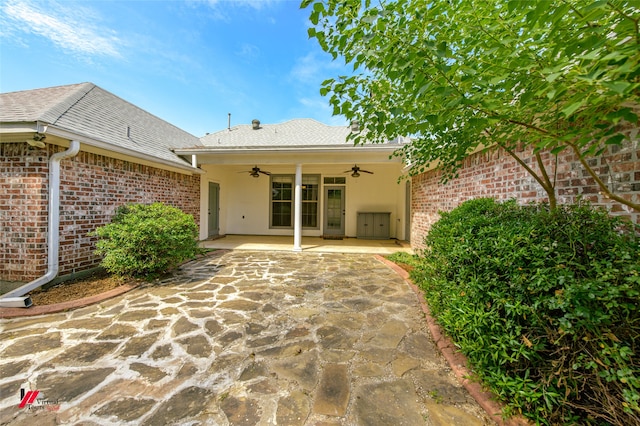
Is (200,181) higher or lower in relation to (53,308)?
higher

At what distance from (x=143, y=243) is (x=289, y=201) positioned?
605 centimetres

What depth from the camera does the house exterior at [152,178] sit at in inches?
144

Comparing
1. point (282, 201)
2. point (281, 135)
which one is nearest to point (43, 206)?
point (282, 201)

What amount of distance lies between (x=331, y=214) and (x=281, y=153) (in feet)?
12.9

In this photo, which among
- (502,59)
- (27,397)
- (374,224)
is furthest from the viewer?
(374,224)

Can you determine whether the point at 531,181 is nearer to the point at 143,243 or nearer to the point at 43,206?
the point at 143,243

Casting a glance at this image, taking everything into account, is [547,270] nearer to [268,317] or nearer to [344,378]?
[344,378]

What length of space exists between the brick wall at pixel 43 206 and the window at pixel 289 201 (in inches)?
212

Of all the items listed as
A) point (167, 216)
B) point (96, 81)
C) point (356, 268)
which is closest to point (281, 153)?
point (167, 216)

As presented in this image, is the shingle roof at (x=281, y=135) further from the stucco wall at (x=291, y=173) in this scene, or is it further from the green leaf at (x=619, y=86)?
the green leaf at (x=619, y=86)

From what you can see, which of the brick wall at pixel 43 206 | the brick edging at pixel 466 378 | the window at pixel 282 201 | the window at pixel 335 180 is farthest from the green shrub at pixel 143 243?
the window at pixel 335 180

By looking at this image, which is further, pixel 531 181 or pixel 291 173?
pixel 291 173

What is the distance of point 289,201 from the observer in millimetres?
9672

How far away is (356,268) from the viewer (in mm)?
5141
